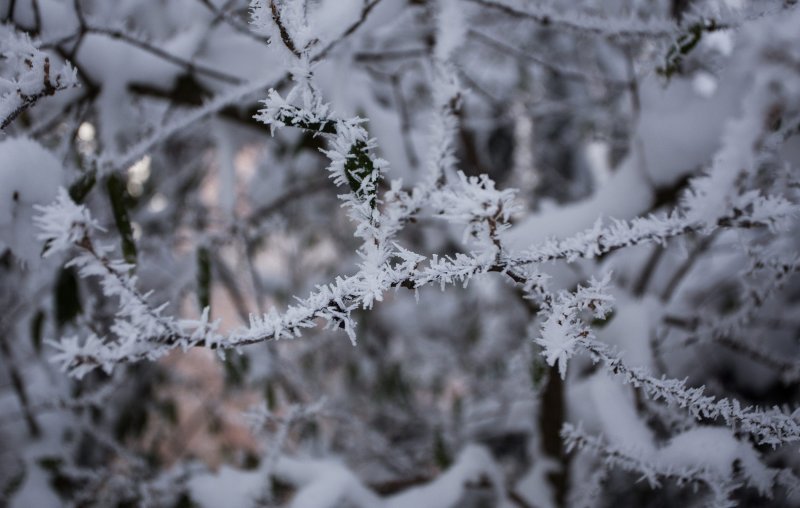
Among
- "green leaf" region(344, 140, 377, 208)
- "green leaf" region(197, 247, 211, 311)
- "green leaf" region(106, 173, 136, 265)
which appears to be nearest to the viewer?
"green leaf" region(344, 140, 377, 208)

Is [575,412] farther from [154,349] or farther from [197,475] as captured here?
[154,349]

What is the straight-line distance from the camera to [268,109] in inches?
16.7

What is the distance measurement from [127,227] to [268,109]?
0.45 metres

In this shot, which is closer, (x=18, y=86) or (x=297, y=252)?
(x=18, y=86)

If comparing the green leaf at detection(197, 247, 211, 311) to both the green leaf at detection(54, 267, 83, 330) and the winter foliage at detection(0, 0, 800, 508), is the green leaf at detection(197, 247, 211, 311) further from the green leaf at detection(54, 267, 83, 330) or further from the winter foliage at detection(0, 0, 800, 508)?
the green leaf at detection(54, 267, 83, 330)

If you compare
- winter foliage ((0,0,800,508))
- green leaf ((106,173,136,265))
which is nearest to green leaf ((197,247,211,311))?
winter foliage ((0,0,800,508))

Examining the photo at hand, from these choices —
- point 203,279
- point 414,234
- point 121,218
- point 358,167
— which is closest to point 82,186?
point 121,218

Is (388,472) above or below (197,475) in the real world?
above

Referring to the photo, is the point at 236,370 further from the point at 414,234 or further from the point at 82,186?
the point at 414,234

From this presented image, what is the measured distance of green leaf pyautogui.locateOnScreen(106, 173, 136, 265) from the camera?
735mm

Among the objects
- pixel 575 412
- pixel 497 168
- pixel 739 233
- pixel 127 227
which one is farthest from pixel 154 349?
pixel 497 168

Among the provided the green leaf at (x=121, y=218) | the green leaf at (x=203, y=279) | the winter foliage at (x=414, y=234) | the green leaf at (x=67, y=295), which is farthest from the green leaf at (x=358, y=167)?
the green leaf at (x=67, y=295)

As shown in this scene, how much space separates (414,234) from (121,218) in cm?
178

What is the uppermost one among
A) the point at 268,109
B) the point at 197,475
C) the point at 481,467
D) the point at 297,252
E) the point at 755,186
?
the point at 297,252
